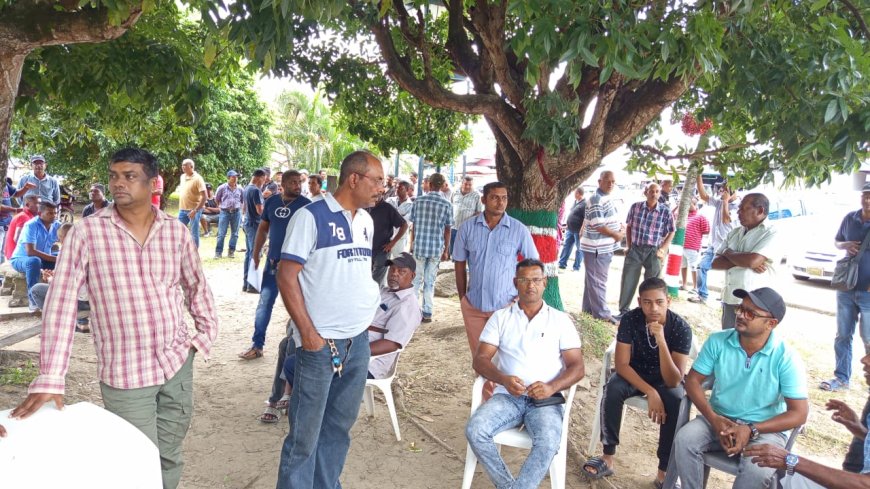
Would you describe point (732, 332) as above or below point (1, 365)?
above

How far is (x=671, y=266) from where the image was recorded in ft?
30.4

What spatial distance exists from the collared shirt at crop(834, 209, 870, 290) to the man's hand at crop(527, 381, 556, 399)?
391 centimetres

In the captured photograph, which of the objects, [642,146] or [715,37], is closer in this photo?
[715,37]

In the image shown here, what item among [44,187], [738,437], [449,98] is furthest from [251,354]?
[44,187]

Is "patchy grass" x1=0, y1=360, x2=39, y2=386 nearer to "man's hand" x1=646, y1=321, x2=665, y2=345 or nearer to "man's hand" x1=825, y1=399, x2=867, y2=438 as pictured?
"man's hand" x1=646, y1=321, x2=665, y2=345

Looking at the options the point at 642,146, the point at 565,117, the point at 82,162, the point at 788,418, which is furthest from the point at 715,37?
the point at 82,162

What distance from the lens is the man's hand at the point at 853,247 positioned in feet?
19.2

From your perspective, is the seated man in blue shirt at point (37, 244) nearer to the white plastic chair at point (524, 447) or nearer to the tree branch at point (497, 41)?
the tree branch at point (497, 41)

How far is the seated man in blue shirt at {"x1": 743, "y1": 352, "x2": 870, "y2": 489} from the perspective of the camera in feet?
9.02

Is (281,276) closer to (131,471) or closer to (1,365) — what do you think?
(131,471)

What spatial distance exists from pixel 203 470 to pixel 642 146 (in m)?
5.21

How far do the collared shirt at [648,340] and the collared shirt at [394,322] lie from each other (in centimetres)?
144

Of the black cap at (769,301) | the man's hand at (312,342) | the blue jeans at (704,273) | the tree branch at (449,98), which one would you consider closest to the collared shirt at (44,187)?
the tree branch at (449,98)

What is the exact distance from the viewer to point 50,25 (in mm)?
3076
